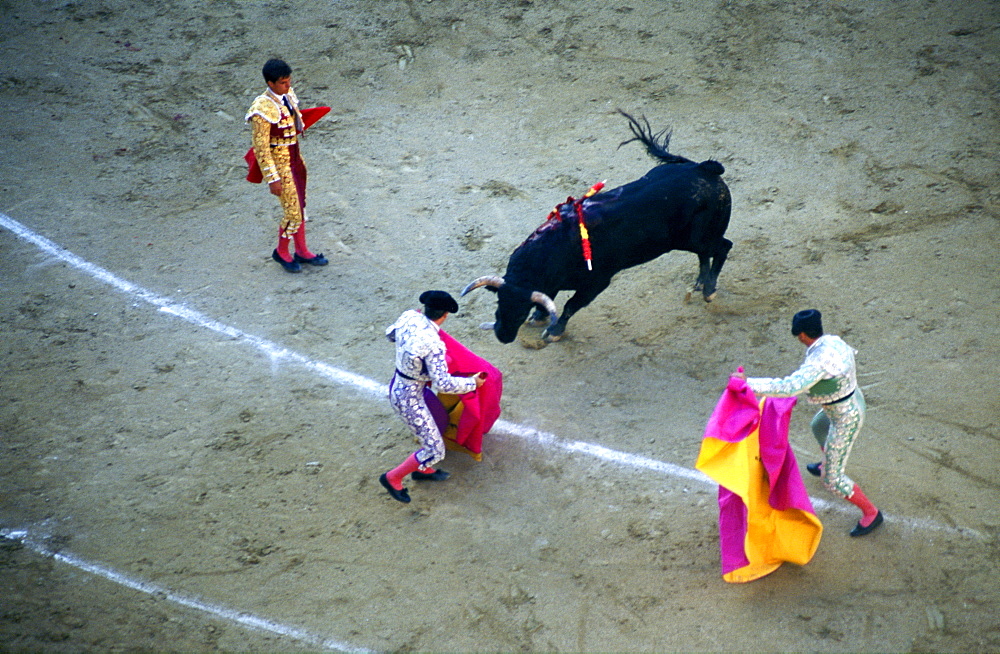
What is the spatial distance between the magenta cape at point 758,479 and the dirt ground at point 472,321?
20cm

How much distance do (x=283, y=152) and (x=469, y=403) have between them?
3018 mm

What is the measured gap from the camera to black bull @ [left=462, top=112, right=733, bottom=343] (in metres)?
5.77

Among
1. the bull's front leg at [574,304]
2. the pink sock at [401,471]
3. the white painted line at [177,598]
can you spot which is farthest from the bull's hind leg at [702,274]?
the white painted line at [177,598]

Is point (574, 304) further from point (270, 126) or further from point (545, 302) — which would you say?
point (270, 126)

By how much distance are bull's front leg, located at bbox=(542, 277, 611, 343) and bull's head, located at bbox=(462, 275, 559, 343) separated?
0.33 m

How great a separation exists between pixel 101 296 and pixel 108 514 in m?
2.49

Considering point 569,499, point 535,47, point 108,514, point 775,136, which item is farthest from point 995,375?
point 535,47

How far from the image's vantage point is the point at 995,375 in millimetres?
5445

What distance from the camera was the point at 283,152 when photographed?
22.1 ft

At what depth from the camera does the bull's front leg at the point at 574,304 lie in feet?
19.7

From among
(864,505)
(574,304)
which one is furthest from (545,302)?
(864,505)

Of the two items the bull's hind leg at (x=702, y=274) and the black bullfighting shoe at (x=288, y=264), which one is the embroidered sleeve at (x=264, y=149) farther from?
the bull's hind leg at (x=702, y=274)

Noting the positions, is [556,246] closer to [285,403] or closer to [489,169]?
[285,403]

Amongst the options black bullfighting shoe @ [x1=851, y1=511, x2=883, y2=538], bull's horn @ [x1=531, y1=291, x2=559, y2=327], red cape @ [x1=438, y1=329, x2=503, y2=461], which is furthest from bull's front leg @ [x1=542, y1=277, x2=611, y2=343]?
black bullfighting shoe @ [x1=851, y1=511, x2=883, y2=538]
